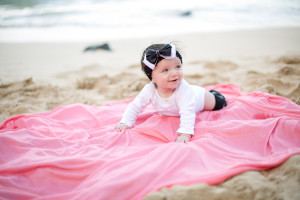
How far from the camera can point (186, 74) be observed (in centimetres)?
472

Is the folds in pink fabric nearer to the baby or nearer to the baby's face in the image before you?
the baby

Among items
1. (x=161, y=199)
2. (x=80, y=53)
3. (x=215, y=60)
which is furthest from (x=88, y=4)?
(x=161, y=199)

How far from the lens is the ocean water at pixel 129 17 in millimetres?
9609

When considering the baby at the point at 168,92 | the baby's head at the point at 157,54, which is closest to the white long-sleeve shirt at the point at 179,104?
the baby at the point at 168,92

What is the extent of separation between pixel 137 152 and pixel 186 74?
3016 mm

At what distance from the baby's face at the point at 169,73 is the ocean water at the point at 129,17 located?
713 cm

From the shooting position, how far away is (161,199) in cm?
146

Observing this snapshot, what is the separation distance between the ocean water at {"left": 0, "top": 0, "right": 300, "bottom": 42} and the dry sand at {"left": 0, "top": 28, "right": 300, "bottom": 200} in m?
2.10

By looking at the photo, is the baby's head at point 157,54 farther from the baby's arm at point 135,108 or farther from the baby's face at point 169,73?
the baby's arm at point 135,108

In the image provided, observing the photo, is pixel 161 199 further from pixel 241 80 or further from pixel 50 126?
pixel 241 80

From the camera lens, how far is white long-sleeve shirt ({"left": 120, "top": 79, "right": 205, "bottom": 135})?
2.39m

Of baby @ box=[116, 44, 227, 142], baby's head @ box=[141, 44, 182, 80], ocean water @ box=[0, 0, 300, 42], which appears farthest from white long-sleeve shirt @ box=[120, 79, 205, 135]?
ocean water @ box=[0, 0, 300, 42]

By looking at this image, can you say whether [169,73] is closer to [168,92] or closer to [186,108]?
[168,92]

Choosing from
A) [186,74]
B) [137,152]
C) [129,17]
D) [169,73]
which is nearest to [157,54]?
[169,73]
